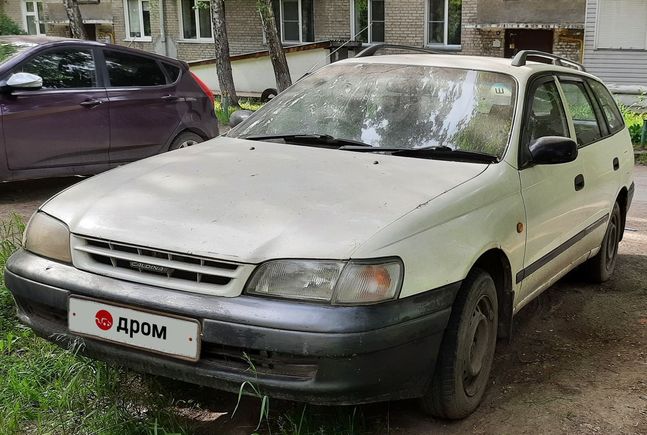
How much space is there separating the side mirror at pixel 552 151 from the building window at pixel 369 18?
Result: 19.7 metres

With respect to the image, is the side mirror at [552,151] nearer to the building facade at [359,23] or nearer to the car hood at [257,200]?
the car hood at [257,200]

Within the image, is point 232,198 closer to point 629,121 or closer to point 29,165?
point 29,165


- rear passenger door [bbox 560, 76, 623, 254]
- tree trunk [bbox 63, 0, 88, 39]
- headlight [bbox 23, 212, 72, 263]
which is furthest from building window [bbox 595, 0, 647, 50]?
headlight [bbox 23, 212, 72, 263]

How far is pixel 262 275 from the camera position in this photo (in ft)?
9.03

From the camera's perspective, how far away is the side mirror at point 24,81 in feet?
22.5

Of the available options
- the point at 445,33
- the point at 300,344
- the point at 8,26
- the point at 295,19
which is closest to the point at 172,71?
the point at 300,344

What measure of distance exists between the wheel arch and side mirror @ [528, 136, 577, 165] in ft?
2.03

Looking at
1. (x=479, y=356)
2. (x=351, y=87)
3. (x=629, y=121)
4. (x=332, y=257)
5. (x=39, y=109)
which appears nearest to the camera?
(x=332, y=257)

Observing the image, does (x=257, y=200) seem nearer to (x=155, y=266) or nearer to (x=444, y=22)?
(x=155, y=266)

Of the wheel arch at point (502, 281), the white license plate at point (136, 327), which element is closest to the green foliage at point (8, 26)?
the white license plate at point (136, 327)

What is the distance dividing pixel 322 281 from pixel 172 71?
6234 millimetres

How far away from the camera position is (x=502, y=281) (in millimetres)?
3627

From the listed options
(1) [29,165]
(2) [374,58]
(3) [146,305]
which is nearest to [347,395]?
(3) [146,305]

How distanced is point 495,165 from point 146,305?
5.84 feet
